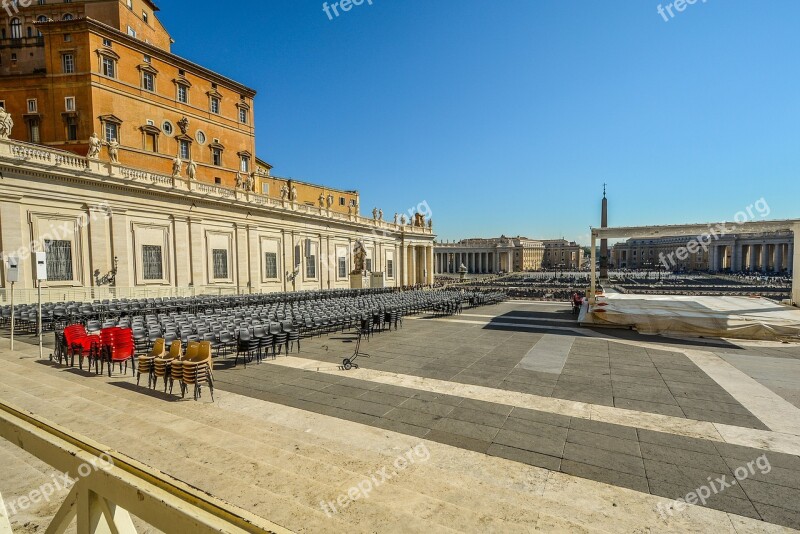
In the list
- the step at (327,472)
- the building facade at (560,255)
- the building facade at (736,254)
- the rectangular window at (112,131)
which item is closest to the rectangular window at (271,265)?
the rectangular window at (112,131)

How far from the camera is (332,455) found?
5820 millimetres

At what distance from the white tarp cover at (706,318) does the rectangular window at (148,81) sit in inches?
1558

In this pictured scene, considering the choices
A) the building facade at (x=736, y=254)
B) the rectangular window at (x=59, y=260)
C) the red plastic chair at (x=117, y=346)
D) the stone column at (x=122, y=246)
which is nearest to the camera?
the red plastic chair at (x=117, y=346)

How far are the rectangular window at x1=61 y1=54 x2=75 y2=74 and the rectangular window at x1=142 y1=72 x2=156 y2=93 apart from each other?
476cm

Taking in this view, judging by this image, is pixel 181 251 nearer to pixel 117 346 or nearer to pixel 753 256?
pixel 117 346

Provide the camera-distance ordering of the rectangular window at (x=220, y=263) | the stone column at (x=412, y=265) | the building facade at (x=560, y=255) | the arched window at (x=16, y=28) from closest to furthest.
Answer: the rectangular window at (x=220, y=263) < the arched window at (x=16, y=28) < the stone column at (x=412, y=265) < the building facade at (x=560, y=255)

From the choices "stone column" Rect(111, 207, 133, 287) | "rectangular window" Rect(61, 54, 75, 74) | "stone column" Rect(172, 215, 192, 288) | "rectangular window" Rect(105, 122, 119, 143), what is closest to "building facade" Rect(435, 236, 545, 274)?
"stone column" Rect(172, 215, 192, 288)

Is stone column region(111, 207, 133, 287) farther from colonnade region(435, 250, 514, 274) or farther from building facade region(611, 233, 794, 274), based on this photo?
colonnade region(435, 250, 514, 274)

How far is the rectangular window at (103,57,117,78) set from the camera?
31.7 m

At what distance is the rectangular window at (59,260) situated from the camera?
23.1 m

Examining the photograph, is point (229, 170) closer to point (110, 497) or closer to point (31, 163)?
point (31, 163)

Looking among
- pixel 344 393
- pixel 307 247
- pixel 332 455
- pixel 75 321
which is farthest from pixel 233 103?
pixel 332 455

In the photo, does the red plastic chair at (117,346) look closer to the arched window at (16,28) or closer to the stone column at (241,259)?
the stone column at (241,259)

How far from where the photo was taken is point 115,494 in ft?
5.34
